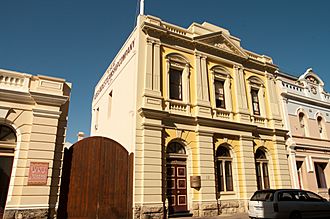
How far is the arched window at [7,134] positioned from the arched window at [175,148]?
686 cm

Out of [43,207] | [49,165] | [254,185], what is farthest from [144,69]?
[254,185]

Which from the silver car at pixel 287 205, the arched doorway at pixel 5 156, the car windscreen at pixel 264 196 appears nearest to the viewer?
the arched doorway at pixel 5 156

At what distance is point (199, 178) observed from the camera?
1270 cm

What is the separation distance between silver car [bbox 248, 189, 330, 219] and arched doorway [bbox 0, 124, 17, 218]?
32.8ft

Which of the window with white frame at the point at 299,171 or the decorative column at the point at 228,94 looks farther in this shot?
the window with white frame at the point at 299,171

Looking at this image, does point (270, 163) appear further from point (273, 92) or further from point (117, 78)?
point (117, 78)

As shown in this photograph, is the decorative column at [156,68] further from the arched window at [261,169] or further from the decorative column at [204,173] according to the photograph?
the arched window at [261,169]

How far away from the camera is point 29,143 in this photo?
384 inches

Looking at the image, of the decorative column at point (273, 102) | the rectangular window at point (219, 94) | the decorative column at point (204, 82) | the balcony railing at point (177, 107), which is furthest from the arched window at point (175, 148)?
the decorative column at point (273, 102)

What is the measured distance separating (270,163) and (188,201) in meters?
6.82

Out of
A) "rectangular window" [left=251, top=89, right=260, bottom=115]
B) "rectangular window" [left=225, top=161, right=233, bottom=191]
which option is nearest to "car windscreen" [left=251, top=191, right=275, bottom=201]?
"rectangular window" [left=225, top=161, right=233, bottom=191]

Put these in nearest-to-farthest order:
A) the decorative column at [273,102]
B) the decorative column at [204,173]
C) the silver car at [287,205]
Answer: the silver car at [287,205]
the decorative column at [204,173]
the decorative column at [273,102]

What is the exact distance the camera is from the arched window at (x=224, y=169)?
13940 millimetres

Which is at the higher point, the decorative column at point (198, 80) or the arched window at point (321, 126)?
the decorative column at point (198, 80)
